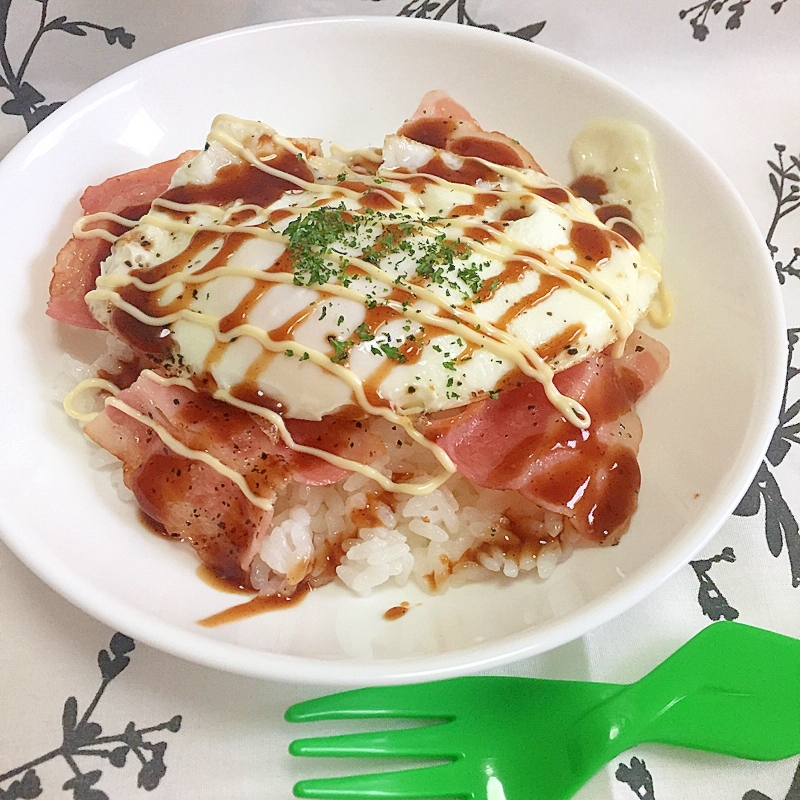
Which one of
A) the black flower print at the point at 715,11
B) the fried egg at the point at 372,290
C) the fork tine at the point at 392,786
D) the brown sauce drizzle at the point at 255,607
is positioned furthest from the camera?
the black flower print at the point at 715,11

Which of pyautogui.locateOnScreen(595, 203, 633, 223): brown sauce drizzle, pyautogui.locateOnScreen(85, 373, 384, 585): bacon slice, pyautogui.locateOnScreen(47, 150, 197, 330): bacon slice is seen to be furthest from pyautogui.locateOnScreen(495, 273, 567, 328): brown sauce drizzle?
pyautogui.locateOnScreen(47, 150, 197, 330): bacon slice

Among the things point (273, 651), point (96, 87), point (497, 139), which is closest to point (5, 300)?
point (96, 87)

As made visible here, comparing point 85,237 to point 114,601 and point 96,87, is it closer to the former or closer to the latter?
point 96,87

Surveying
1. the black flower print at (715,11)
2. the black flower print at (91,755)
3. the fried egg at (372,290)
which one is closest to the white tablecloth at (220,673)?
the black flower print at (91,755)

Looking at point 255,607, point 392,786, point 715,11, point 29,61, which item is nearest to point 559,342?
point 255,607

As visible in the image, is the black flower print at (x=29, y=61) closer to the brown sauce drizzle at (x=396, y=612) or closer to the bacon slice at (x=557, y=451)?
the bacon slice at (x=557, y=451)

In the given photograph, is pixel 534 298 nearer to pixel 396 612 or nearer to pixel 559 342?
pixel 559 342
